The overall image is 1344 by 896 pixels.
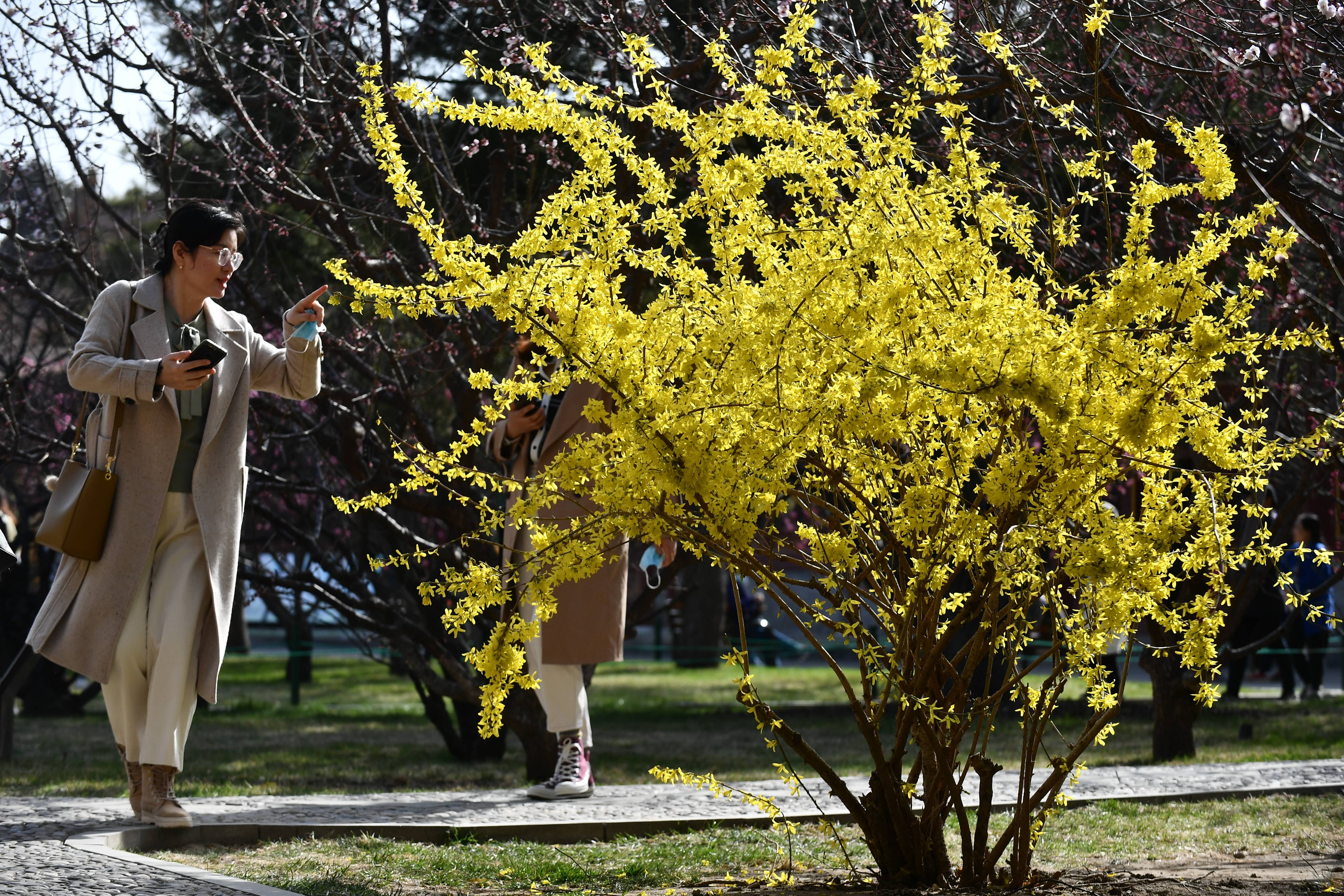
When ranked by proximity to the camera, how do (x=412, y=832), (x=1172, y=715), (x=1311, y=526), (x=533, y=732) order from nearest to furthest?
(x=412, y=832) < (x=533, y=732) < (x=1172, y=715) < (x=1311, y=526)

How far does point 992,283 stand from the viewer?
3.53 meters

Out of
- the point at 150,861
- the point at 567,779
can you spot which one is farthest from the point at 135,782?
the point at 567,779

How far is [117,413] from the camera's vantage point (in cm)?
493

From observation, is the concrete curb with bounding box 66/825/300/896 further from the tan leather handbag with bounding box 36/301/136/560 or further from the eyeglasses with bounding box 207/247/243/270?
the eyeglasses with bounding box 207/247/243/270

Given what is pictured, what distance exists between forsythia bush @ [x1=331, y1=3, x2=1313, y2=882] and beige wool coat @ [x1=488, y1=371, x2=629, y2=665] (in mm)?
1841

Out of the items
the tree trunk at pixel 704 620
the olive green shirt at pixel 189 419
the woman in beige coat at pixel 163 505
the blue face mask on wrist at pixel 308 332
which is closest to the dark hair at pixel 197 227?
the woman in beige coat at pixel 163 505

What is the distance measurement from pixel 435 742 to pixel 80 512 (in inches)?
202

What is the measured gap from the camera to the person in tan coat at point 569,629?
5938 millimetres

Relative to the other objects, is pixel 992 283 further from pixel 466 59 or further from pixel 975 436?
pixel 466 59

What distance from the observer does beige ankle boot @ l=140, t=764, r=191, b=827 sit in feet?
15.8

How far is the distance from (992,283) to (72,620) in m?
3.14

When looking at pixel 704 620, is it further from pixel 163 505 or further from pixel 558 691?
pixel 163 505

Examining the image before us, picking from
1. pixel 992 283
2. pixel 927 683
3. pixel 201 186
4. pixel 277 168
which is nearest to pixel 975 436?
pixel 992 283

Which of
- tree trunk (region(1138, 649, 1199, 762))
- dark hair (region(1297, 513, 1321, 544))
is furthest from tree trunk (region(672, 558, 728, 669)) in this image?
tree trunk (region(1138, 649, 1199, 762))
